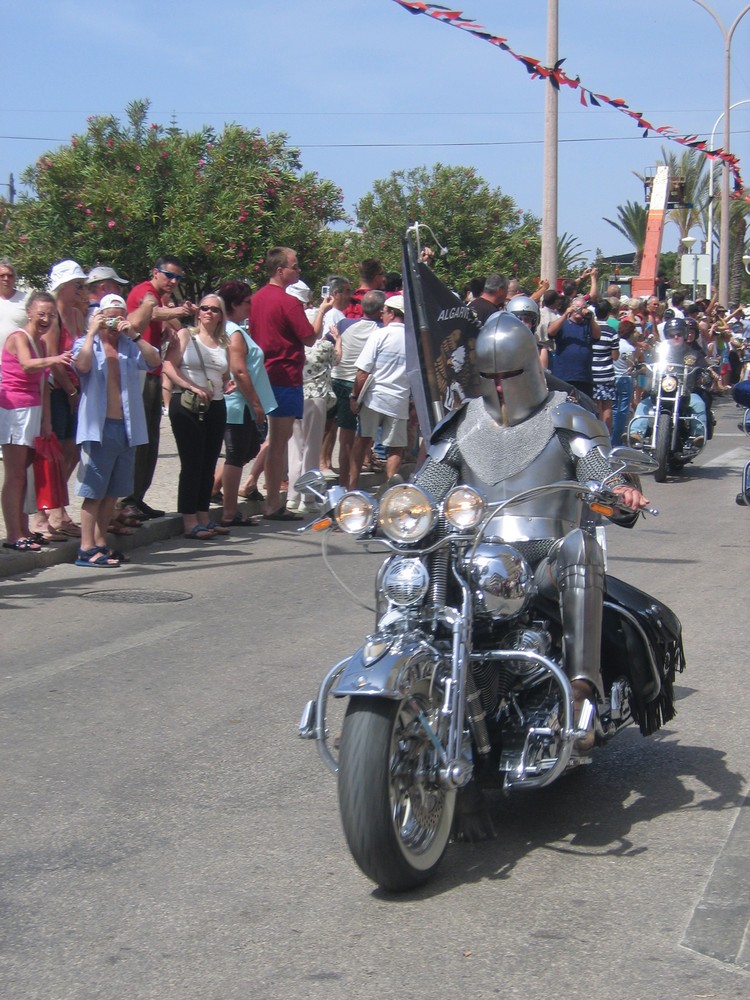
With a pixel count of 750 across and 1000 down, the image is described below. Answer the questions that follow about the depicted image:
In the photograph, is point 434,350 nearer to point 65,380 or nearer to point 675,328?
point 65,380

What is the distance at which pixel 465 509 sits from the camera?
13.5ft

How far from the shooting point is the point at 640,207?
56.1 meters

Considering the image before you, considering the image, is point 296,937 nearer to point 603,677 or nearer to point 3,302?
point 603,677

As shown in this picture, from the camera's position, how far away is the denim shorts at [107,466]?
31.3 ft

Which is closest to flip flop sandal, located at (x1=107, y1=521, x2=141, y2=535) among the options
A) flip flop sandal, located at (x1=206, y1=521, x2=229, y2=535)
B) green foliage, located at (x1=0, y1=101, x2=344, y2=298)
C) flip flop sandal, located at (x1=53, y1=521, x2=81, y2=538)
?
flip flop sandal, located at (x1=53, y1=521, x2=81, y2=538)

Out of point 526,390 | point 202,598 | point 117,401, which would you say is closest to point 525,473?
point 526,390

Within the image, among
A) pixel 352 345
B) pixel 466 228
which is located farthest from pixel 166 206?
pixel 466 228

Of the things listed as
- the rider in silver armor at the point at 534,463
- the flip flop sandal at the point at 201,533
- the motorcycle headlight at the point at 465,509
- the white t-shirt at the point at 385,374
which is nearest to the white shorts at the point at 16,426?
the flip flop sandal at the point at 201,533

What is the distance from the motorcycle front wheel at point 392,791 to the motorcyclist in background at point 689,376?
11.6 metres

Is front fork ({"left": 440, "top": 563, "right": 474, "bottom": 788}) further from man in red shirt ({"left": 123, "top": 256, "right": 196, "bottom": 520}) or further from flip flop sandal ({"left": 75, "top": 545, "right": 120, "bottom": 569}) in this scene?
man in red shirt ({"left": 123, "top": 256, "right": 196, "bottom": 520})

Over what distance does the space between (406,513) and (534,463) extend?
0.81 m

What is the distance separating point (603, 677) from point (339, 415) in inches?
338

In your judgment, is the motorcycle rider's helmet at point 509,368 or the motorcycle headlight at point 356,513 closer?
the motorcycle headlight at point 356,513

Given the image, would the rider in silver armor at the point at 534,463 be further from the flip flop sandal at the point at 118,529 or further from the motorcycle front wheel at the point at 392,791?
the flip flop sandal at the point at 118,529
